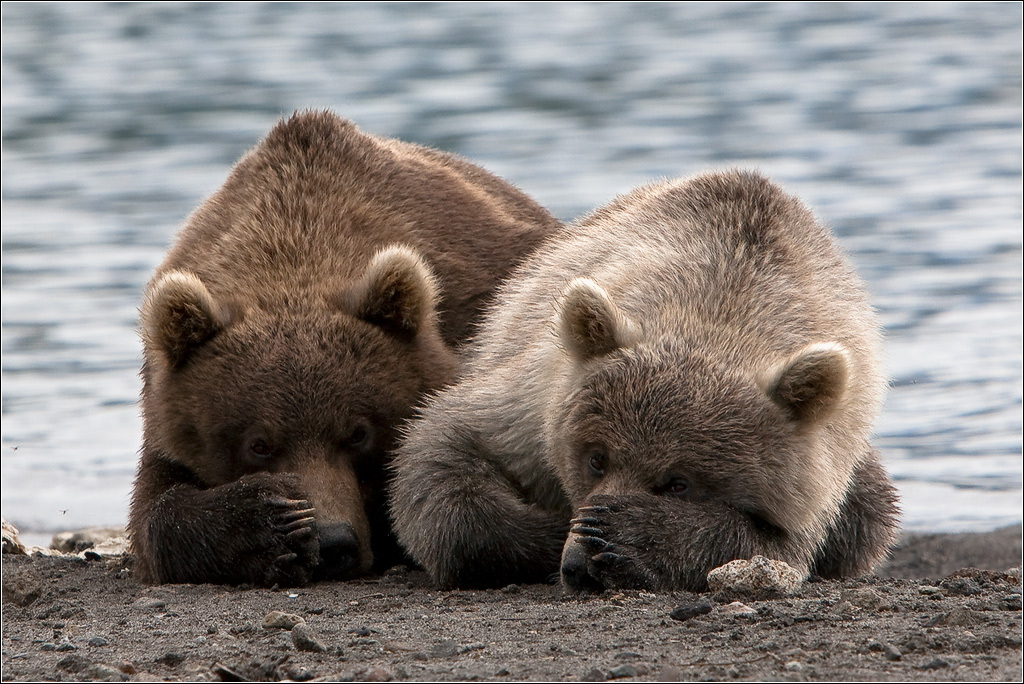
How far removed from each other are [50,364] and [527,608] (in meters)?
8.36

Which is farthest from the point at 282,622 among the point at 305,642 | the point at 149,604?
the point at 149,604

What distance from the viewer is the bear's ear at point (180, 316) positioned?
24.0 feet

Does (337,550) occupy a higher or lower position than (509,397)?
lower

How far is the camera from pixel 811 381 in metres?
6.25

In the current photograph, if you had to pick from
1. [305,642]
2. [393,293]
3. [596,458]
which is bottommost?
[305,642]

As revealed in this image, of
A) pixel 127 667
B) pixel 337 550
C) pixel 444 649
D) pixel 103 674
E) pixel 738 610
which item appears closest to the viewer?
pixel 103 674

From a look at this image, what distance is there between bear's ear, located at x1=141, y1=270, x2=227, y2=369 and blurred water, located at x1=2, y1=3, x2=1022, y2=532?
3836 mm

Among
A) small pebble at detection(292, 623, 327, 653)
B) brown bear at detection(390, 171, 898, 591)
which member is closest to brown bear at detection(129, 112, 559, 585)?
brown bear at detection(390, 171, 898, 591)

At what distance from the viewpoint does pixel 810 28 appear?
34.9m

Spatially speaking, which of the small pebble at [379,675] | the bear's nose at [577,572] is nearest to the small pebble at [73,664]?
the small pebble at [379,675]

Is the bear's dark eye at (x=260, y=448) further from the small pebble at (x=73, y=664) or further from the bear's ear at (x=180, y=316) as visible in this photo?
the small pebble at (x=73, y=664)

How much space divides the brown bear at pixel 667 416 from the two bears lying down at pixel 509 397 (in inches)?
0.5

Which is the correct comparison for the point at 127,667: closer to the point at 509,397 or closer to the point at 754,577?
the point at 754,577

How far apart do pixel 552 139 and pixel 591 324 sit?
54.8ft
